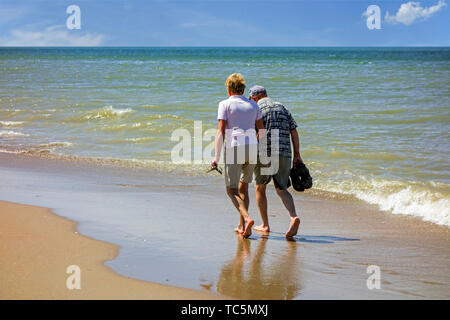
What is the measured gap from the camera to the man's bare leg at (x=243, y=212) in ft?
18.5

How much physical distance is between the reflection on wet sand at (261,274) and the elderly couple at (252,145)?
1.67 feet

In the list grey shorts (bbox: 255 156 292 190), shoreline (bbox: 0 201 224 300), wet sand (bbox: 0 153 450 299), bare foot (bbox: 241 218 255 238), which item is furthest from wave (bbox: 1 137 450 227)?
shoreline (bbox: 0 201 224 300)

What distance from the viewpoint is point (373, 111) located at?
628 inches

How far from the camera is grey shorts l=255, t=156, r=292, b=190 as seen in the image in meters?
5.88

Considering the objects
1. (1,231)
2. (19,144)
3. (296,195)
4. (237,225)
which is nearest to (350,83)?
(19,144)

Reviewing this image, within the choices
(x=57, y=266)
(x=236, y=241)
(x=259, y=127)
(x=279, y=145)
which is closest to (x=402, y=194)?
(x=279, y=145)

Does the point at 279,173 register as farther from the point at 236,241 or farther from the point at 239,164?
the point at 236,241

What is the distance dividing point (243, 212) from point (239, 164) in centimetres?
49

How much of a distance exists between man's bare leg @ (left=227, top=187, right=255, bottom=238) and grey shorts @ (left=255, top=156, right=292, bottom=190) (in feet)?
0.99

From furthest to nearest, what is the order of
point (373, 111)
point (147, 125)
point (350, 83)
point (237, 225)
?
point (350, 83) → point (373, 111) → point (147, 125) → point (237, 225)

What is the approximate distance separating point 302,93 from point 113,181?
45.4 feet

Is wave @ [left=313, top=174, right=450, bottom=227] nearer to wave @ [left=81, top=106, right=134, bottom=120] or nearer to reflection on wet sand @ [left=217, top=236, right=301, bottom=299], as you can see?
reflection on wet sand @ [left=217, top=236, right=301, bottom=299]
